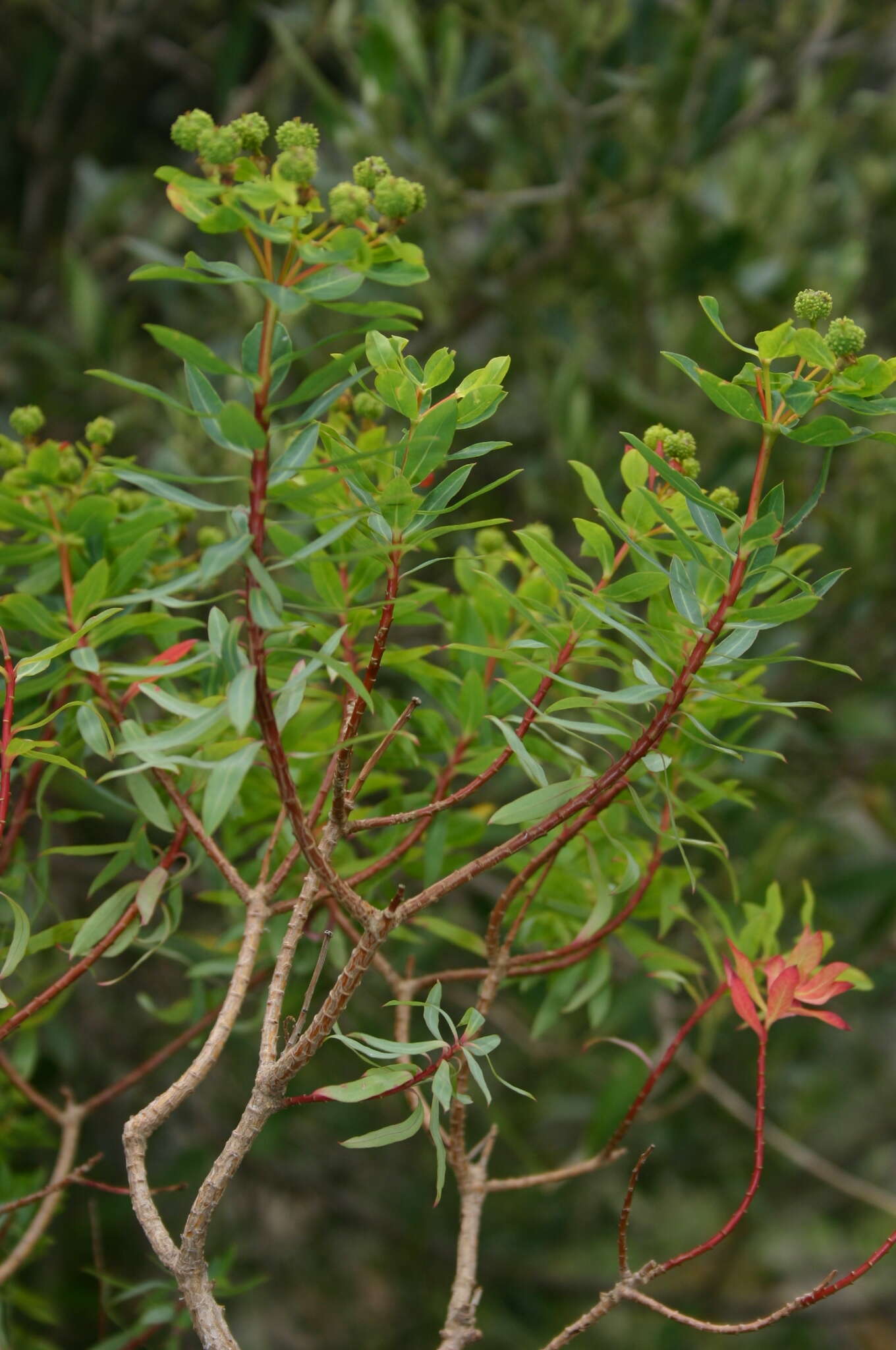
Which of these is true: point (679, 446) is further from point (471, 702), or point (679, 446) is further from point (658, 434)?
point (471, 702)

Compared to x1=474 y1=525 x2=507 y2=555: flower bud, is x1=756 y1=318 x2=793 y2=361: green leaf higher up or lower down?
higher up

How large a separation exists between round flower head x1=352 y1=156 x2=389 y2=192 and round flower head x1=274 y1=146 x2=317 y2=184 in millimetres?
16

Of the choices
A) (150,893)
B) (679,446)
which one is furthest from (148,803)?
(679,446)

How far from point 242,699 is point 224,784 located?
1.2 inches

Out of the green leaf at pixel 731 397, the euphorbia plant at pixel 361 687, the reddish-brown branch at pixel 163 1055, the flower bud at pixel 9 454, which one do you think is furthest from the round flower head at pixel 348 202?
the reddish-brown branch at pixel 163 1055

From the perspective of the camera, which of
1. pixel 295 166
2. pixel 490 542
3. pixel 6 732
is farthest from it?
pixel 490 542

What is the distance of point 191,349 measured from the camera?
1.04 feet

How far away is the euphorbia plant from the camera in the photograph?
0.32 meters

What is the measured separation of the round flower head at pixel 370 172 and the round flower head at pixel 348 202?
0.4 inches

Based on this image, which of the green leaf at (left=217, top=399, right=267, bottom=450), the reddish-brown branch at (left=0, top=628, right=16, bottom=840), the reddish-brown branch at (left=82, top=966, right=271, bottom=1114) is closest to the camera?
the green leaf at (left=217, top=399, right=267, bottom=450)

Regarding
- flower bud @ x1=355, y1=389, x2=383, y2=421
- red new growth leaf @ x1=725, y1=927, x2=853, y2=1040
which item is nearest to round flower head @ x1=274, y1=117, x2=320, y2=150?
flower bud @ x1=355, y1=389, x2=383, y2=421

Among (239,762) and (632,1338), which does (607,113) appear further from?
(632,1338)

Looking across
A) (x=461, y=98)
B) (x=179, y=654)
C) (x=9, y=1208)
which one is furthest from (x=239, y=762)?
(x=461, y=98)

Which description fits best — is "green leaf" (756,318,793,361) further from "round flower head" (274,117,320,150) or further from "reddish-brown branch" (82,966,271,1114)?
"reddish-brown branch" (82,966,271,1114)
